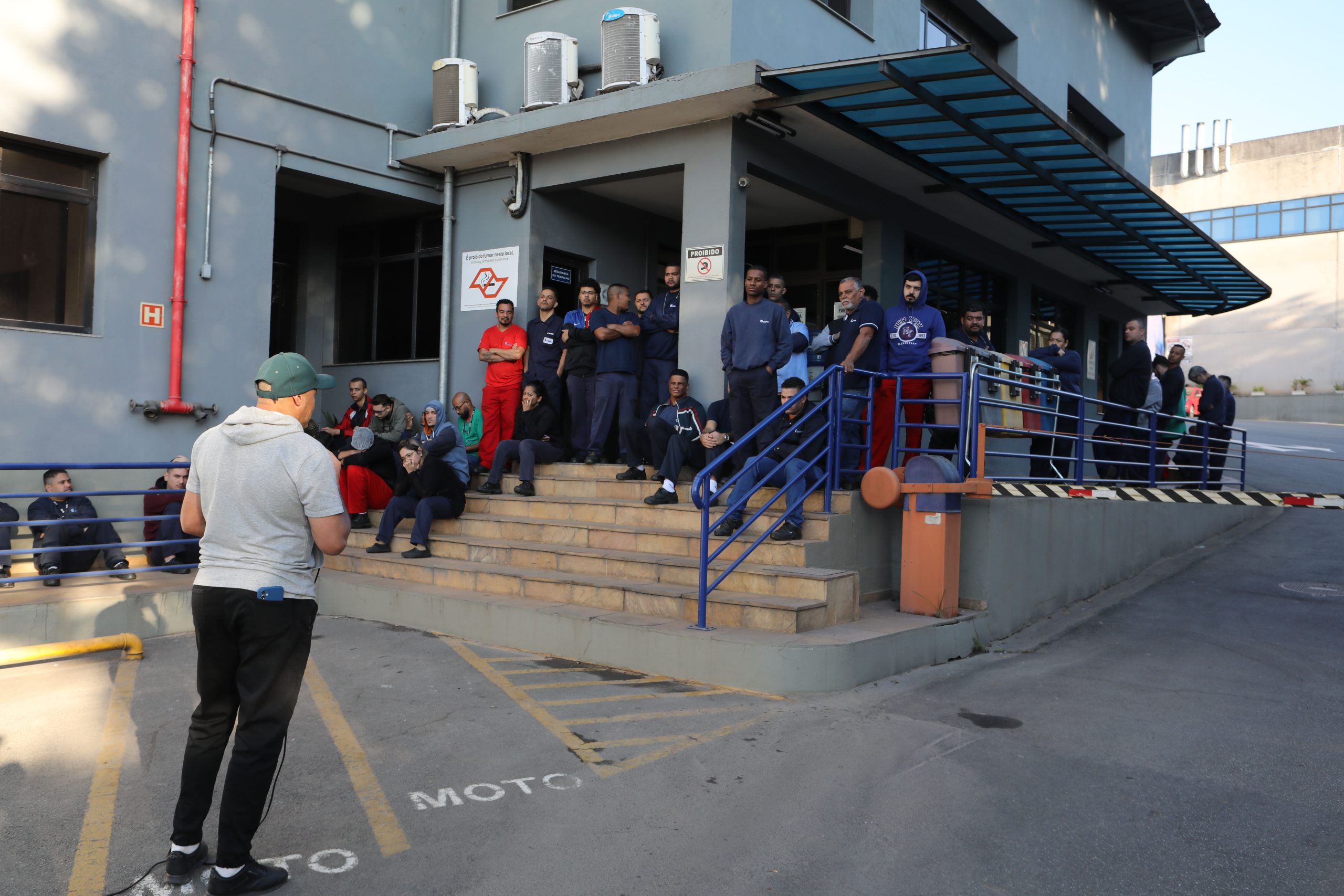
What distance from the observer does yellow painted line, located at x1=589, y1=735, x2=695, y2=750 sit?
4984mm

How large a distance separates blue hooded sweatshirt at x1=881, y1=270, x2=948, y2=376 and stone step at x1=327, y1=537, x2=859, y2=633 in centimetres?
261

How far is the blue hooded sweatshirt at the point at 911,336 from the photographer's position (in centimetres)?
863

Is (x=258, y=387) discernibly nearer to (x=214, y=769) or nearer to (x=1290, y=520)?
(x=214, y=769)

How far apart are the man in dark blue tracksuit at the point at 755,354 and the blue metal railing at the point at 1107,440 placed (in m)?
1.67

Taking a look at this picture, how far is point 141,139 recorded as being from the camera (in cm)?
966

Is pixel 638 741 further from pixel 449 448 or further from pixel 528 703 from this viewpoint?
pixel 449 448

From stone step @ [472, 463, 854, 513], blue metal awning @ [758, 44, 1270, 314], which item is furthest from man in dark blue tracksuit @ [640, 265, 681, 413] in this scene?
blue metal awning @ [758, 44, 1270, 314]

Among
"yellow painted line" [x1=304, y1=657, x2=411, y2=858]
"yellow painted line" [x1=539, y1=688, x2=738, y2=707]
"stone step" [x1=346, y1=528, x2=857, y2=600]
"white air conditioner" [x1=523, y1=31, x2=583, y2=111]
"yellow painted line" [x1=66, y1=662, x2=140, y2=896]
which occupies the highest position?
"white air conditioner" [x1=523, y1=31, x2=583, y2=111]

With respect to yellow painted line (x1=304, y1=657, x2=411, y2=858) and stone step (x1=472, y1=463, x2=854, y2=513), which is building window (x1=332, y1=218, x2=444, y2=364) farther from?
yellow painted line (x1=304, y1=657, x2=411, y2=858)

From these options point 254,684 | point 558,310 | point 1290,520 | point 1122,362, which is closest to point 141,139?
point 558,310

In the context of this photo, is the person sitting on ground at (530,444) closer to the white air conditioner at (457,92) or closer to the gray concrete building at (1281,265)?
the white air conditioner at (457,92)

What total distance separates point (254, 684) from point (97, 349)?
295 inches

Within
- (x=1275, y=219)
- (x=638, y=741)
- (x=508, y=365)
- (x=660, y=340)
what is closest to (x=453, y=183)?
(x=508, y=365)

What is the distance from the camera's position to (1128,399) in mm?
11469
